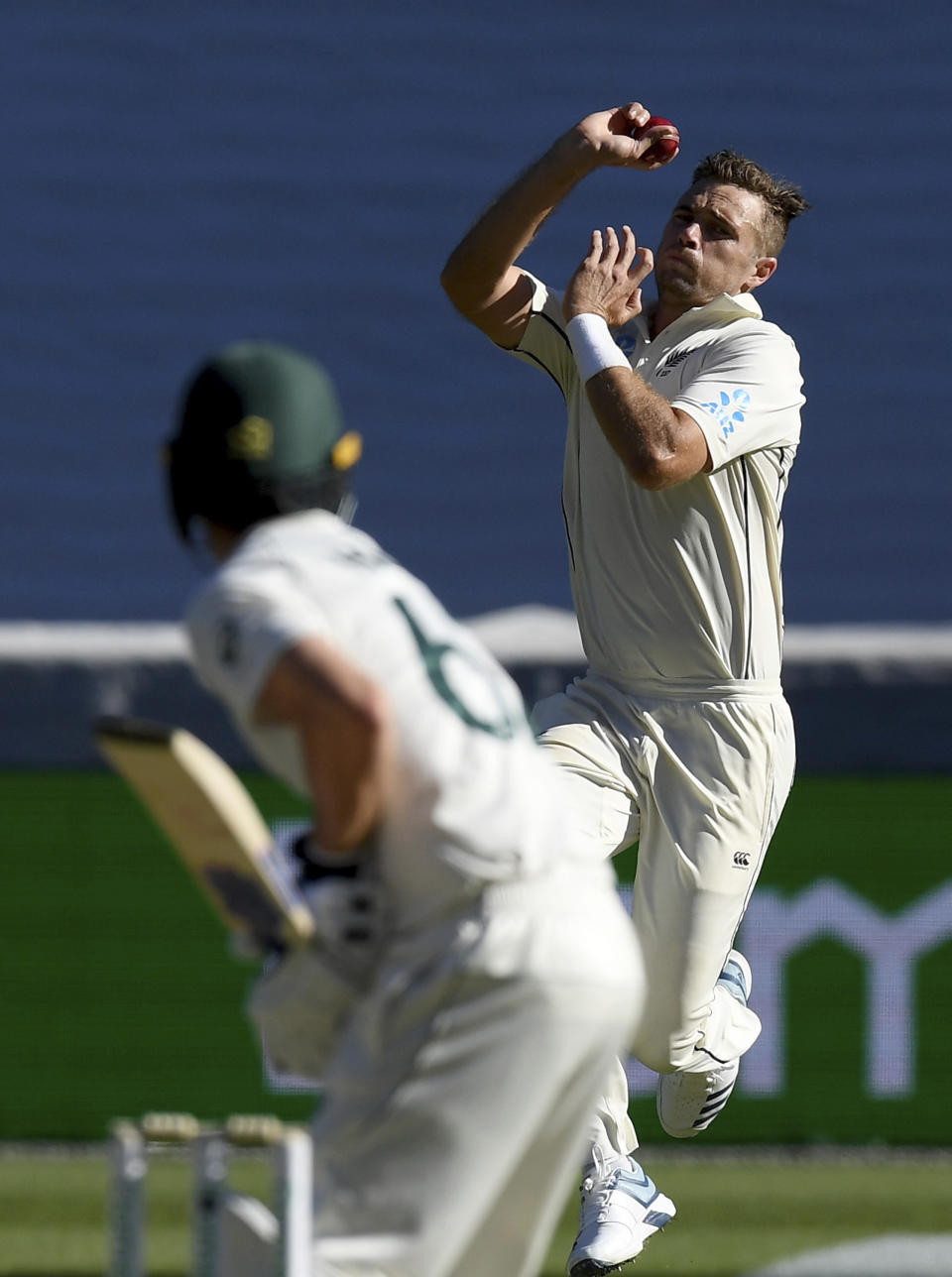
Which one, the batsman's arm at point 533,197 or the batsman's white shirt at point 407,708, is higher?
the batsman's arm at point 533,197

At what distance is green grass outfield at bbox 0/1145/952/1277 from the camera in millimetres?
5680

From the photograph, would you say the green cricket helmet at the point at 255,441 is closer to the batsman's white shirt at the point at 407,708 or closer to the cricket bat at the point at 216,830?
the batsman's white shirt at the point at 407,708

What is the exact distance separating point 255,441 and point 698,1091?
2355mm

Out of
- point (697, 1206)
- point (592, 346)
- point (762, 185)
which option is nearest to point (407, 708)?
point (592, 346)

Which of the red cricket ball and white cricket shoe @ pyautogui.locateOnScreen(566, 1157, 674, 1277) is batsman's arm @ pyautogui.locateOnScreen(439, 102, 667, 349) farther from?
white cricket shoe @ pyautogui.locateOnScreen(566, 1157, 674, 1277)

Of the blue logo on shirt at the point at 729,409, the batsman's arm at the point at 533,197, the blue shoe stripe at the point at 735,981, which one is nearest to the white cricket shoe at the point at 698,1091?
the blue shoe stripe at the point at 735,981

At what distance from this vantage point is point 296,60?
1204 cm

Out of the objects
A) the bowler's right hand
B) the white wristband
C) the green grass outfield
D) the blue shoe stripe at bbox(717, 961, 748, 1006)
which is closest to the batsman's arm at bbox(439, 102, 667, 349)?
the bowler's right hand

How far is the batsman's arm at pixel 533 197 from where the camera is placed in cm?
434

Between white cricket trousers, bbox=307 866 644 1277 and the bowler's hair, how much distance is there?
232cm

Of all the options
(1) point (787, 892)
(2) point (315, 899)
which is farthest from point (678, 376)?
(1) point (787, 892)

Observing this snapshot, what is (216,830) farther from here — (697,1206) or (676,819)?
(697,1206)

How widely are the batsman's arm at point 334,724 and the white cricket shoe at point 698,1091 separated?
220 centimetres

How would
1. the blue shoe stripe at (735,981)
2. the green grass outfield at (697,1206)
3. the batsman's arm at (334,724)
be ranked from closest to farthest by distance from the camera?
the batsman's arm at (334,724), the blue shoe stripe at (735,981), the green grass outfield at (697,1206)
